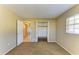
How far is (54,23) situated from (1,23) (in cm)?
599

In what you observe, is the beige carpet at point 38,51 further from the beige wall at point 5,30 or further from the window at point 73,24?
the window at point 73,24

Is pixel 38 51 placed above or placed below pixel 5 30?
below

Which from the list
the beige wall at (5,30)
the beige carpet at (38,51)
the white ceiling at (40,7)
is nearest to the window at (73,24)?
the white ceiling at (40,7)

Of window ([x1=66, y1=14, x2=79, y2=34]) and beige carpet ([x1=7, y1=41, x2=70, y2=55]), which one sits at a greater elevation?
window ([x1=66, y1=14, x2=79, y2=34])

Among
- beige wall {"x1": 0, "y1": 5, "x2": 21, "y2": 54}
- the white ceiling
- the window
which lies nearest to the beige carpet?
beige wall {"x1": 0, "y1": 5, "x2": 21, "y2": 54}

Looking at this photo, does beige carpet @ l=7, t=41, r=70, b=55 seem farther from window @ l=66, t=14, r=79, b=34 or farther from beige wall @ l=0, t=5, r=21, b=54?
window @ l=66, t=14, r=79, b=34

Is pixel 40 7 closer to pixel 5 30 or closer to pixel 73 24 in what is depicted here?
pixel 73 24

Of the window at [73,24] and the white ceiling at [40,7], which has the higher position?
the white ceiling at [40,7]

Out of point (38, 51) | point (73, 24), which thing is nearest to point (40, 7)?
point (73, 24)

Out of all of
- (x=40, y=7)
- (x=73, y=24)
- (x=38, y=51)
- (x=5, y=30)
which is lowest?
(x=38, y=51)

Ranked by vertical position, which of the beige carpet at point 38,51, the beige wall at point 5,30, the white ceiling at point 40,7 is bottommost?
the beige carpet at point 38,51
